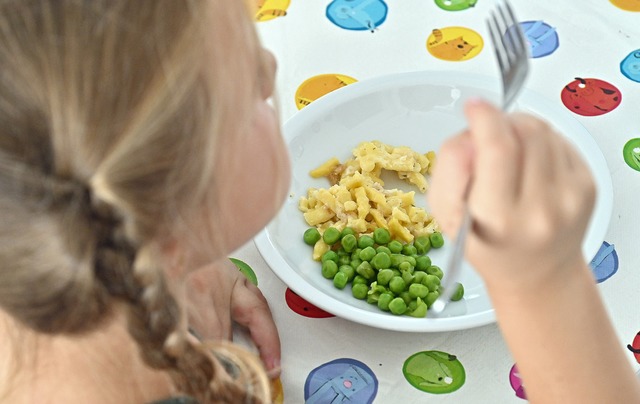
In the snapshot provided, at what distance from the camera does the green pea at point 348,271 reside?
37.4 inches

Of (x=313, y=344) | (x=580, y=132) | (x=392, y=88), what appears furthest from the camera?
(x=392, y=88)

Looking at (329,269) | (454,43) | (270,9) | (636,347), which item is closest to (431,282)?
(329,269)

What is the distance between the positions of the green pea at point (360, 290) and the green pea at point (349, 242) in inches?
2.4

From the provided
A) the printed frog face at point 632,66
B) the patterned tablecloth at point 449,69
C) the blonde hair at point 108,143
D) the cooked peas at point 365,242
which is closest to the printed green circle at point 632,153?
the patterned tablecloth at point 449,69

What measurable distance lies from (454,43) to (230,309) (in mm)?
578

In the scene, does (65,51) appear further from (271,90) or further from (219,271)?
(219,271)

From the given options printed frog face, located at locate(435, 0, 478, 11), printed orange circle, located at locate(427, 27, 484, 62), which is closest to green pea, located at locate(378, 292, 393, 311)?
printed orange circle, located at locate(427, 27, 484, 62)

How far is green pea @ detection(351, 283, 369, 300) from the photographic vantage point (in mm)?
934

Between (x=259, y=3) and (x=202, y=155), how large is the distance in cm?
84

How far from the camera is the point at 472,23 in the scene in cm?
126

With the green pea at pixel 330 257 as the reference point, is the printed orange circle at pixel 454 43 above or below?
above

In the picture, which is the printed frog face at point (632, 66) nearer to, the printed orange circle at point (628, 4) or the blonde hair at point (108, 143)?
the printed orange circle at point (628, 4)

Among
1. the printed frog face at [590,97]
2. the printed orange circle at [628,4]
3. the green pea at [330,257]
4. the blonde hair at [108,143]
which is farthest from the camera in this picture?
the printed orange circle at [628,4]

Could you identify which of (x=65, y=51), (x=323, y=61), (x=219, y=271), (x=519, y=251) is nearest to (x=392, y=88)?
(x=323, y=61)
